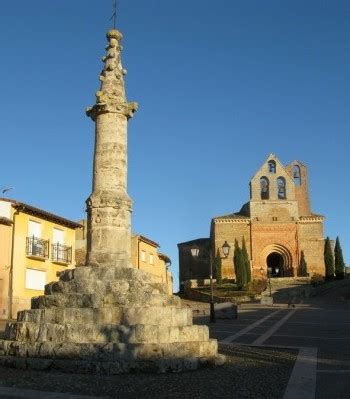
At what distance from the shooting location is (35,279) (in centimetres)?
2672

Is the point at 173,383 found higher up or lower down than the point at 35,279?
lower down

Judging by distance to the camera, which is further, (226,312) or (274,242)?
(274,242)

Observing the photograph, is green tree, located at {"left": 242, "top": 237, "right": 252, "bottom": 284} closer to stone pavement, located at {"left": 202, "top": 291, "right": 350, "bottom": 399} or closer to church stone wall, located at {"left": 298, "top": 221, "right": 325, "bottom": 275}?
church stone wall, located at {"left": 298, "top": 221, "right": 325, "bottom": 275}

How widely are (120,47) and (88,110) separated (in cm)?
178

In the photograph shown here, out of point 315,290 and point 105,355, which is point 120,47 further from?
point 315,290

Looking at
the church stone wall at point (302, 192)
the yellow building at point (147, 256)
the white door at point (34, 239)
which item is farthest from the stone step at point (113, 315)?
the church stone wall at point (302, 192)

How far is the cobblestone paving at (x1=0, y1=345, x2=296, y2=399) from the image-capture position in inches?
266

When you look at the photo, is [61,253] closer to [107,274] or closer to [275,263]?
[107,274]

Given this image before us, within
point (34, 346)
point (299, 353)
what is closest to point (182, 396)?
point (34, 346)

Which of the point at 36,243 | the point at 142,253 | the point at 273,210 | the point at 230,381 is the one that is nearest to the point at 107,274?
the point at 230,381

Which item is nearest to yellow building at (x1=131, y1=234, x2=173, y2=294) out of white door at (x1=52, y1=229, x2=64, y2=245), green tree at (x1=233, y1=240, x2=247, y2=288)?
white door at (x1=52, y1=229, x2=64, y2=245)

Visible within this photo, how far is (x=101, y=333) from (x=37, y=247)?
761 inches

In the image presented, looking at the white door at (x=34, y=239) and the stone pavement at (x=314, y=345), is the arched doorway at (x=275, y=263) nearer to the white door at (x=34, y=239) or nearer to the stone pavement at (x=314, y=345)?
the white door at (x=34, y=239)

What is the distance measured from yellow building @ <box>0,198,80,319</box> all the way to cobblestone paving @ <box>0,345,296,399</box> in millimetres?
17364
